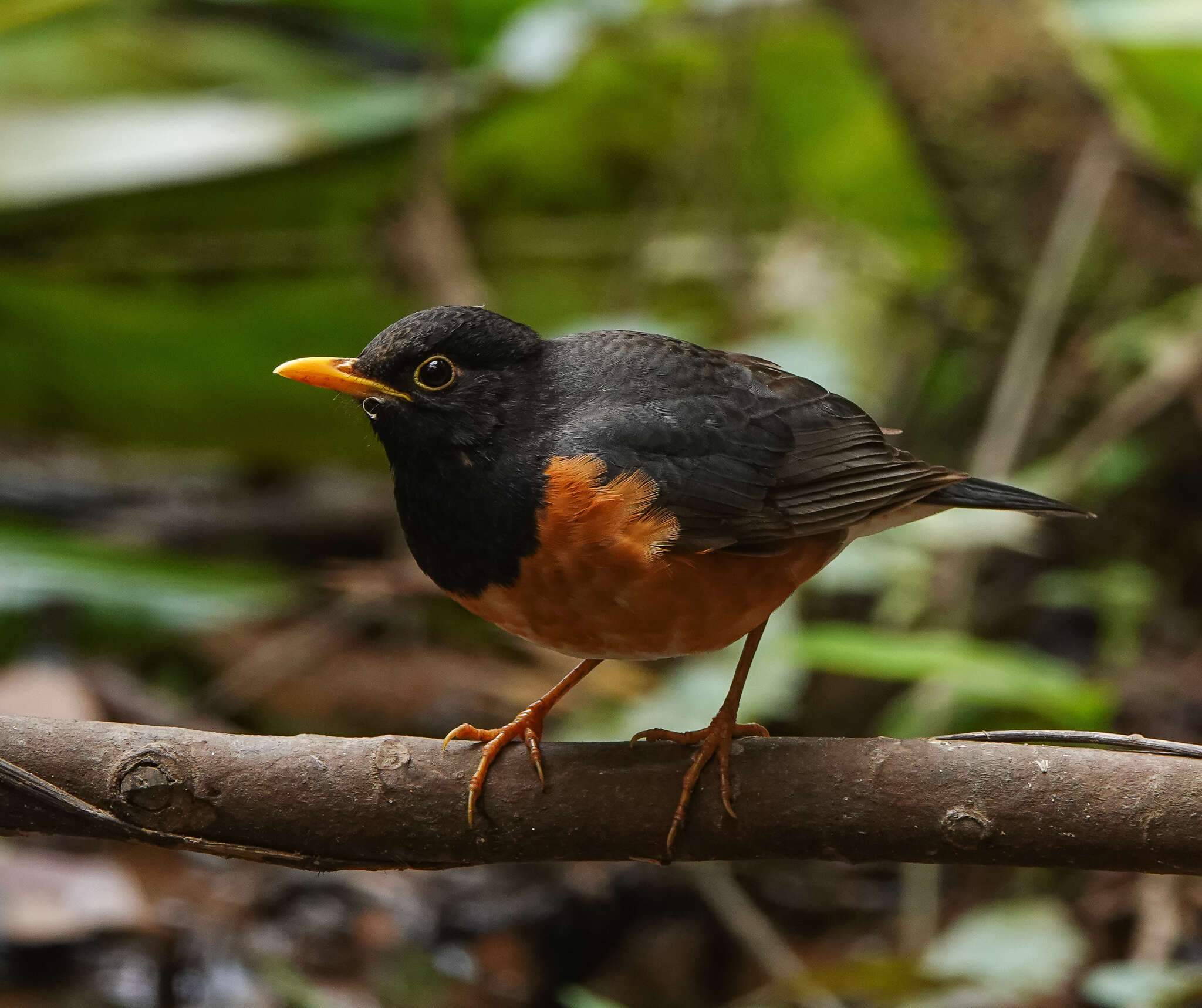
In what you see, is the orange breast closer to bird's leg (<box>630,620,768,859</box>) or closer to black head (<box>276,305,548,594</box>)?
black head (<box>276,305,548,594</box>)

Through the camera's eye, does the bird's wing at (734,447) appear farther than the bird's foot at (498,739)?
Yes

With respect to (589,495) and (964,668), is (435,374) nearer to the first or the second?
(589,495)

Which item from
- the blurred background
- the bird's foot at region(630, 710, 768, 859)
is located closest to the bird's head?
the bird's foot at region(630, 710, 768, 859)

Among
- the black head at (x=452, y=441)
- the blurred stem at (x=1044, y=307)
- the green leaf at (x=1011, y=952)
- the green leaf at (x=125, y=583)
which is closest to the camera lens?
the black head at (x=452, y=441)

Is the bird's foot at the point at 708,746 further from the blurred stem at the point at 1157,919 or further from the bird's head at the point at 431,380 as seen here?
the blurred stem at the point at 1157,919

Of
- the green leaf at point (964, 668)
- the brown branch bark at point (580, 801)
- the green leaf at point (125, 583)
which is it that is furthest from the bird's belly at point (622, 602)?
the green leaf at point (125, 583)

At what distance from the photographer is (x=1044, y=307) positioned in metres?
5.30

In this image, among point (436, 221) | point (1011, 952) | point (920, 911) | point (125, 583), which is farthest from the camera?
point (436, 221)

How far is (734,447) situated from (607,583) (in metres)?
0.48

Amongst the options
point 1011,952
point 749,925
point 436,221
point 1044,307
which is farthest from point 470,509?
point 1044,307

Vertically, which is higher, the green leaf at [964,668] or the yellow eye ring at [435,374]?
the yellow eye ring at [435,374]

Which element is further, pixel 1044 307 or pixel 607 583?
pixel 1044 307

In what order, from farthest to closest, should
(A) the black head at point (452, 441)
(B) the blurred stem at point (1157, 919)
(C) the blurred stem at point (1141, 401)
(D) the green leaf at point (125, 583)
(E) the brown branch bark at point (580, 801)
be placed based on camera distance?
(C) the blurred stem at point (1141, 401) < (D) the green leaf at point (125, 583) < (B) the blurred stem at point (1157, 919) < (A) the black head at point (452, 441) < (E) the brown branch bark at point (580, 801)

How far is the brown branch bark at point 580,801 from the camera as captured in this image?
220 centimetres
